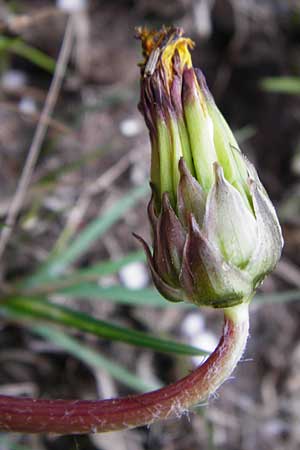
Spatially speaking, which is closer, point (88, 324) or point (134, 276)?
point (88, 324)

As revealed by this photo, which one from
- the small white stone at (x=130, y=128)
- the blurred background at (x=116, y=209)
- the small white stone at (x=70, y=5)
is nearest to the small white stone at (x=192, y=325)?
the blurred background at (x=116, y=209)

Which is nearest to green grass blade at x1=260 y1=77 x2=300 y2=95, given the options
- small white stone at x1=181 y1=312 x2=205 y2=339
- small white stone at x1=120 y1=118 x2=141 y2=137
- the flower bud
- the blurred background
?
the blurred background

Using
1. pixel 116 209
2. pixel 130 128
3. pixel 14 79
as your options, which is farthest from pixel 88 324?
pixel 14 79

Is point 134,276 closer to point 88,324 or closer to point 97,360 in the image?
point 97,360

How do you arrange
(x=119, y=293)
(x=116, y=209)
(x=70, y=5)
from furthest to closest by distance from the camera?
(x=70, y=5) → (x=116, y=209) → (x=119, y=293)

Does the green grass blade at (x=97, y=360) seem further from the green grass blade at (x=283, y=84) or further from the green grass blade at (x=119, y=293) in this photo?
the green grass blade at (x=283, y=84)

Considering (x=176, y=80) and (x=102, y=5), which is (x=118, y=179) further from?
(x=176, y=80)

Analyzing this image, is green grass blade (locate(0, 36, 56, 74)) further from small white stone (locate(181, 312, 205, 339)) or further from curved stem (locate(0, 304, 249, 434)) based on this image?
curved stem (locate(0, 304, 249, 434))
